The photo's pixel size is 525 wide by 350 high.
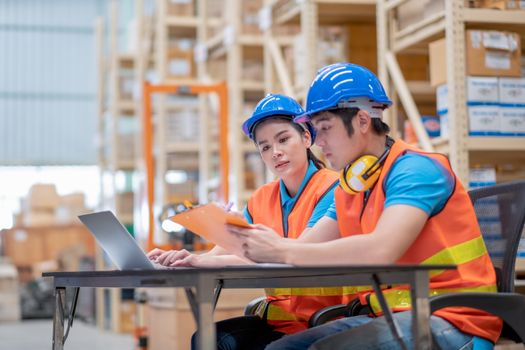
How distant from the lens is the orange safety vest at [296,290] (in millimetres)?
3461

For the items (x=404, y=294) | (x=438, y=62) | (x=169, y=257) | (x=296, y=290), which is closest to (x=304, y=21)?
(x=438, y=62)

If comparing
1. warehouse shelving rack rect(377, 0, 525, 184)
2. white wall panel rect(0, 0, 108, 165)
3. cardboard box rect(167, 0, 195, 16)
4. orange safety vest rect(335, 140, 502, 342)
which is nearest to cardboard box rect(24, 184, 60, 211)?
white wall panel rect(0, 0, 108, 165)

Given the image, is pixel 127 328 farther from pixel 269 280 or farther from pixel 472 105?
pixel 269 280

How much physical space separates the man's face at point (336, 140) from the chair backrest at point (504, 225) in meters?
0.60

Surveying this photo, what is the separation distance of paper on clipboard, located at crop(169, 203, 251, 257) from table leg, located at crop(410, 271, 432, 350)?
1.72 feet

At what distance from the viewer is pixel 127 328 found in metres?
11.3

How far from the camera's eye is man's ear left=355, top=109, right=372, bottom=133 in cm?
285

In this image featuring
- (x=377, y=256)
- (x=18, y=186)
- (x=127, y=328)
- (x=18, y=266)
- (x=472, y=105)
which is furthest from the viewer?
(x=18, y=186)

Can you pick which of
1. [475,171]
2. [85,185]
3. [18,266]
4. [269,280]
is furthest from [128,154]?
[85,185]

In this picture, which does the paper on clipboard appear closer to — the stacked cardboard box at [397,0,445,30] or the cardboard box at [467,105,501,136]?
the cardboard box at [467,105,501,136]

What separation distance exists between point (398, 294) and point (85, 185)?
68.2 feet

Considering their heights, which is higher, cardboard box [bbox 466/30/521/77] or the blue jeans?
cardboard box [bbox 466/30/521/77]

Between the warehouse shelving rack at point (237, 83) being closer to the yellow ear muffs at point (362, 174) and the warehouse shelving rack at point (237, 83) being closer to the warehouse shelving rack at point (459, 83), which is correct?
the warehouse shelving rack at point (459, 83)

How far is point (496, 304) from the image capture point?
261 centimetres
